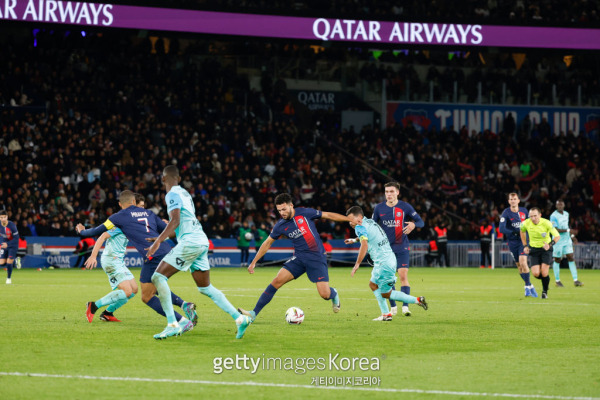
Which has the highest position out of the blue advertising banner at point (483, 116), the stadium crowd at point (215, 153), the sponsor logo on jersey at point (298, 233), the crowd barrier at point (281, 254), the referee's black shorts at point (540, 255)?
the blue advertising banner at point (483, 116)

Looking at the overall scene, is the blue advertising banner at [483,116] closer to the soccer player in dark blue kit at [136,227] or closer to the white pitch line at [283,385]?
the soccer player in dark blue kit at [136,227]

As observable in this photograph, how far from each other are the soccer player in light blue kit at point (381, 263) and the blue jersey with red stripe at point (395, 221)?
1437 mm

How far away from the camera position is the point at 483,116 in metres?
48.6

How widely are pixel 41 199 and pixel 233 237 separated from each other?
7.49 meters

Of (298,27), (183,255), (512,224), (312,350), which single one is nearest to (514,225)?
(512,224)

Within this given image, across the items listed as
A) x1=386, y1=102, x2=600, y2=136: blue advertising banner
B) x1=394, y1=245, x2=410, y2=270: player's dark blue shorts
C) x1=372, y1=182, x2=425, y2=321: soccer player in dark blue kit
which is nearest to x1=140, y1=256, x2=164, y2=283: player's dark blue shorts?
x1=372, y1=182, x2=425, y2=321: soccer player in dark blue kit

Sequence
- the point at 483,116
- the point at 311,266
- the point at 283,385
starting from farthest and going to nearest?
the point at 483,116 → the point at 311,266 → the point at 283,385

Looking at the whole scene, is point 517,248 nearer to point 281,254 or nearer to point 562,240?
point 562,240

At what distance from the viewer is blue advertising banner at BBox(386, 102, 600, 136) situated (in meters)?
47.7

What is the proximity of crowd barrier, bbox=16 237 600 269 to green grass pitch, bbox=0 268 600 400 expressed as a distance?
14.3 m

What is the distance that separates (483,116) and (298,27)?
13766mm

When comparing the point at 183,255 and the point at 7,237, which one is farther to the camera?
the point at 7,237

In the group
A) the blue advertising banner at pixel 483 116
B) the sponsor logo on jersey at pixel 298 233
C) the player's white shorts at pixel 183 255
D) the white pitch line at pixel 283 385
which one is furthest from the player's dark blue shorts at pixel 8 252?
the blue advertising banner at pixel 483 116

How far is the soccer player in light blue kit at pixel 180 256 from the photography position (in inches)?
471
